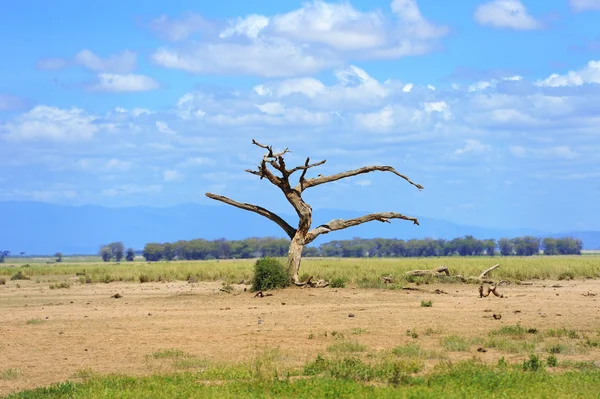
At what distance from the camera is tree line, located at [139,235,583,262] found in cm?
16112

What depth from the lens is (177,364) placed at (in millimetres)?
15547

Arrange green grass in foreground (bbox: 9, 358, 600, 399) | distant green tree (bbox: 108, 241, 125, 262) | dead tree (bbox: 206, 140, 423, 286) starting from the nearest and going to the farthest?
green grass in foreground (bbox: 9, 358, 600, 399)
dead tree (bbox: 206, 140, 423, 286)
distant green tree (bbox: 108, 241, 125, 262)

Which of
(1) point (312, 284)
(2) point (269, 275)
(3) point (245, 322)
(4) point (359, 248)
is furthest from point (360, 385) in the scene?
(4) point (359, 248)

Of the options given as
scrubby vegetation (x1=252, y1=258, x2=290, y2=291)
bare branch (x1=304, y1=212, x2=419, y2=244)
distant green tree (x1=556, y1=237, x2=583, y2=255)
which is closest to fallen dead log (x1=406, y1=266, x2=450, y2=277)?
bare branch (x1=304, y1=212, x2=419, y2=244)

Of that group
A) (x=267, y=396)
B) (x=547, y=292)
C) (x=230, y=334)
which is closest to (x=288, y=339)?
(x=230, y=334)

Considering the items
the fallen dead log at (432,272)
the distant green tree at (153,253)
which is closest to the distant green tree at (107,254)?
the distant green tree at (153,253)

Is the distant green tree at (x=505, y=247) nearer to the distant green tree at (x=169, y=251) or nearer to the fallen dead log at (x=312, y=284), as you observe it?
the distant green tree at (x=169, y=251)

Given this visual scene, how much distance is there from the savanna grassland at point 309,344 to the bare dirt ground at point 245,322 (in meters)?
0.04

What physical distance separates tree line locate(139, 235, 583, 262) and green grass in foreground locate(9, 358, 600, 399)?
142 meters

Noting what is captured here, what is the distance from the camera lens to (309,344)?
703 inches

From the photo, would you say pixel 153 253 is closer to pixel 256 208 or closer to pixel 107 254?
pixel 107 254

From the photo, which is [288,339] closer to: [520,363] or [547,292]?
[520,363]

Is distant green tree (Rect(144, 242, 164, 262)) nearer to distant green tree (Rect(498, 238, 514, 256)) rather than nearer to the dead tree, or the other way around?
distant green tree (Rect(498, 238, 514, 256))

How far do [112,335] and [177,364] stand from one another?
4.66 meters
